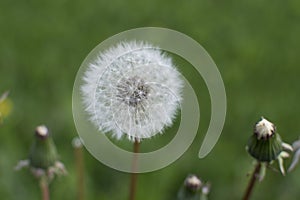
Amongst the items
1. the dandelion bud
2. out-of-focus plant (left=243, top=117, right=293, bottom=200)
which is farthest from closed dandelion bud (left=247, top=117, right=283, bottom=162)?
the dandelion bud

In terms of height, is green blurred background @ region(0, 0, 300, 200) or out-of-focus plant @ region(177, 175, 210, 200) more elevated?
green blurred background @ region(0, 0, 300, 200)

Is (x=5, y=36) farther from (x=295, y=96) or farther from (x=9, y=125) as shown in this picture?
(x=295, y=96)

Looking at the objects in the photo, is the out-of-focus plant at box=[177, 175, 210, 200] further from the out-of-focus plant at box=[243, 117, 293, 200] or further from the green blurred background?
the green blurred background

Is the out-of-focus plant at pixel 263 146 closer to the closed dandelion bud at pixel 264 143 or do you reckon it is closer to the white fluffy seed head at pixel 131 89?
the closed dandelion bud at pixel 264 143

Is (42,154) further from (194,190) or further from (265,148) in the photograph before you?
(265,148)

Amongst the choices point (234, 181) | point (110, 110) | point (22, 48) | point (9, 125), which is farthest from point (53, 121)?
point (110, 110)

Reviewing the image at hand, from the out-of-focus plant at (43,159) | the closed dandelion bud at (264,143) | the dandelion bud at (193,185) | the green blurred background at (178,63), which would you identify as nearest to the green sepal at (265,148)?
the closed dandelion bud at (264,143)
